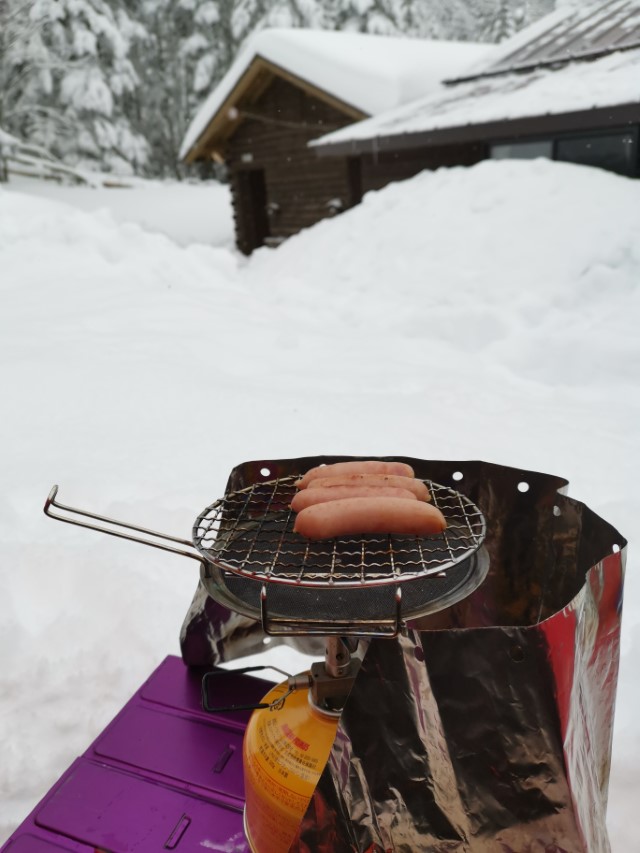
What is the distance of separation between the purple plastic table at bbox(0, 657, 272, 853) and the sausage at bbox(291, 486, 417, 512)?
92 cm

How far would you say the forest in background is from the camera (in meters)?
23.0

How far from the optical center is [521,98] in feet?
30.1

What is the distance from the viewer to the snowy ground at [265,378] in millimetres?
2682

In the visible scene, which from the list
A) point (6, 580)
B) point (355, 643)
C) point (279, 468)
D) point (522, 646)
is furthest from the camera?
point (6, 580)

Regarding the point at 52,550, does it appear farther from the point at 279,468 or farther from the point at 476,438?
the point at 476,438

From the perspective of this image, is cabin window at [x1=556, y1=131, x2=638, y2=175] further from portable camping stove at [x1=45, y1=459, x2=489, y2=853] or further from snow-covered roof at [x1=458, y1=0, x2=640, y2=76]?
portable camping stove at [x1=45, y1=459, x2=489, y2=853]

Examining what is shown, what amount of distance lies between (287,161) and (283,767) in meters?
17.0

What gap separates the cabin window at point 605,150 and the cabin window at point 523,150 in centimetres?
20

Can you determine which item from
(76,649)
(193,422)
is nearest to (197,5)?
(193,422)

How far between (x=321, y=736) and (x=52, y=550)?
1949 millimetres

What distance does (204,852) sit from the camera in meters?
1.75

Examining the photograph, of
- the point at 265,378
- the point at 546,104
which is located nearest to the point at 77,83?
the point at 546,104

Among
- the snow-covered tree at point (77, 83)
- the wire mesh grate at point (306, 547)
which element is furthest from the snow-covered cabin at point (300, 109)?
the wire mesh grate at point (306, 547)

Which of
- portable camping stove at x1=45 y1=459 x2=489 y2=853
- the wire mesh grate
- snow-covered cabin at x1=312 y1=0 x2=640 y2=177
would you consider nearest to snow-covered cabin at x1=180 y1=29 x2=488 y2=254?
snow-covered cabin at x1=312 y1=0 x2=640 y2=177
